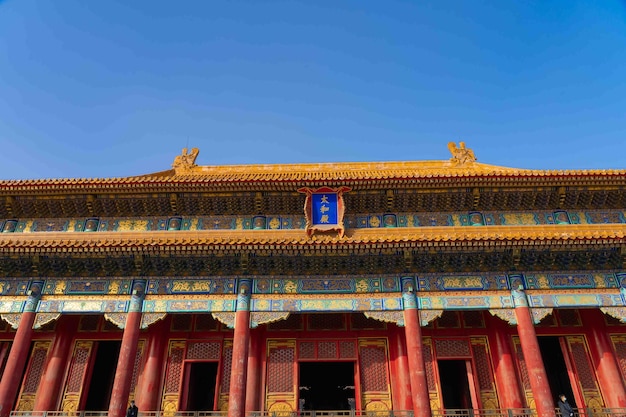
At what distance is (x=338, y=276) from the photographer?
11188 millimetres

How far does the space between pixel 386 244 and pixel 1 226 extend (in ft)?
41.6

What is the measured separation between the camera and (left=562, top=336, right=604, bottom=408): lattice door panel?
1154 cm

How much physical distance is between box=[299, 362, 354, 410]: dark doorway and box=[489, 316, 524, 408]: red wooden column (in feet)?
16.8

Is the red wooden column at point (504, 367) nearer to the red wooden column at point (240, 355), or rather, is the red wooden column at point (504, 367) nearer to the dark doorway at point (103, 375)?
the red wooden column at point (240, 355)

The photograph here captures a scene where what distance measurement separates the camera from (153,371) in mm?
11938

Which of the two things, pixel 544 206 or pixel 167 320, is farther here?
pixel 544 206

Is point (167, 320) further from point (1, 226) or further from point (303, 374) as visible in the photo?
point (1, 226)

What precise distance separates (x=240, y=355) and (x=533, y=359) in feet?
21.8

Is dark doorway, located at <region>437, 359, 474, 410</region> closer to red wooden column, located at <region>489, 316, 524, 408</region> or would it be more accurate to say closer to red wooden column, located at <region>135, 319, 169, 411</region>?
red wooden column, located at <region>489, 316, 524, 408</region>

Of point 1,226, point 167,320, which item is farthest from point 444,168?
point 1,226

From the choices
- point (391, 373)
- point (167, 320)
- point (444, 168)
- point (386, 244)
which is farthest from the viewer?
point (444, 168)

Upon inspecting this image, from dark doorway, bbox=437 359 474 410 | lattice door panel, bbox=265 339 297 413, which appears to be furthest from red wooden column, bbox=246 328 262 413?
dark doorway, bbox=437 359 474 410

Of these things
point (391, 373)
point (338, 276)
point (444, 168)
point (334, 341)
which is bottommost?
point (391, 373)

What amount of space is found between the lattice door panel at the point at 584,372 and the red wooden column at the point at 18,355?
45.7ft
